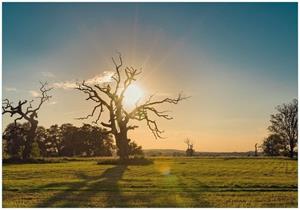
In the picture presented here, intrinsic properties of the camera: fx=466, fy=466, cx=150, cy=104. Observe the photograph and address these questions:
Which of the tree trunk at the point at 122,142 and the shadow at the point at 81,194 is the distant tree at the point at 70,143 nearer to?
the tree trunk at the point at 122,142

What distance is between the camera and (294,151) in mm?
87125

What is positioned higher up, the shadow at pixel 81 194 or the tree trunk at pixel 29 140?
the tree trunk at pixel 29 140

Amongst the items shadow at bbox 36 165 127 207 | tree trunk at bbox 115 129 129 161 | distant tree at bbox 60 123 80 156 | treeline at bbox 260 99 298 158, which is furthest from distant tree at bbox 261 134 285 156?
shadow at bbox 36 165 127 207

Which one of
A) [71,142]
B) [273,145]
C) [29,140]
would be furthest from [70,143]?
[273,145]

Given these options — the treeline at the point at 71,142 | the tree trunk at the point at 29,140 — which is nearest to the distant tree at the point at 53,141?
the treeline at the point at 71,142

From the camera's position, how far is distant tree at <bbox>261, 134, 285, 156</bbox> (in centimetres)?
9000

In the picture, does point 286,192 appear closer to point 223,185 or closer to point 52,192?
point 223,185

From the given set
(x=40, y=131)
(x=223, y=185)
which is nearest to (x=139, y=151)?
(x=40, y=131)

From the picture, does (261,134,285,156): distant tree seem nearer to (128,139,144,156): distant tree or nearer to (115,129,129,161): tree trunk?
(128,139,144,156): distant tree

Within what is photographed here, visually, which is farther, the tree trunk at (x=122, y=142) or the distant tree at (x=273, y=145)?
the distant tree at (x=273, y=145)

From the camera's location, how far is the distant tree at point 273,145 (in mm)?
90000

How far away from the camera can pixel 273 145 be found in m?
96.3

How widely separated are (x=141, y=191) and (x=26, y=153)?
4669 cm

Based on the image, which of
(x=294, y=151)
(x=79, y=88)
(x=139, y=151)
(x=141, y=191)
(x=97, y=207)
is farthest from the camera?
(x=139, y=151)
